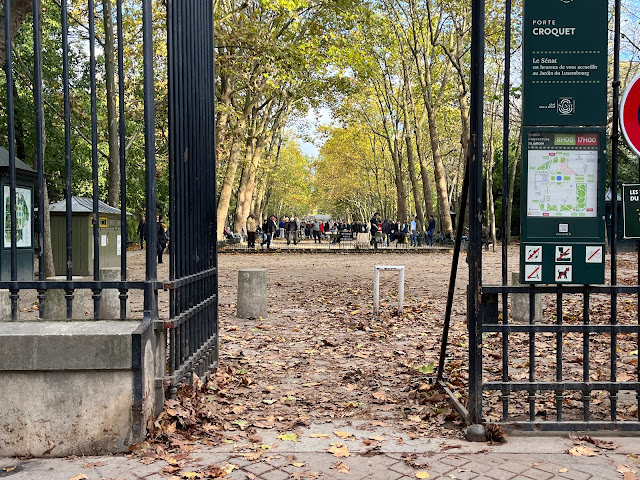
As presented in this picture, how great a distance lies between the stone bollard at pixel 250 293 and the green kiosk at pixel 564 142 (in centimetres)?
651

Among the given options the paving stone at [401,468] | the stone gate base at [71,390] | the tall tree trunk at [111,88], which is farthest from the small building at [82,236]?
the paving stone at [401,468]

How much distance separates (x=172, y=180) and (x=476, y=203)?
89.8 inches

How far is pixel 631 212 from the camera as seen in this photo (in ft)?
15.2

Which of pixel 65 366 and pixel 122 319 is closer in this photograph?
pixel 65 366

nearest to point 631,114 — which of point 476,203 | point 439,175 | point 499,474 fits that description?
point 476,203

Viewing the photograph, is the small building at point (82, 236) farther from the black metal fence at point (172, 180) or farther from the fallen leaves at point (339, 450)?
the fallen leaves at point (339, 450)

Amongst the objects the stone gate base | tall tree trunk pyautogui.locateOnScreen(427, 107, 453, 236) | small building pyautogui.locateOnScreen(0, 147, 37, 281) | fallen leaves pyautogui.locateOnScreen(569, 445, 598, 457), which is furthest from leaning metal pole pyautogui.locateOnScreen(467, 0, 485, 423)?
tall tree trunk pyautogui.locateOnScreen(427, 107, 453, 236)

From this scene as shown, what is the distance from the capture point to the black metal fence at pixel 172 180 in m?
4.39

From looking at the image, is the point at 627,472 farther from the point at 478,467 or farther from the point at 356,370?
the point at 356,370

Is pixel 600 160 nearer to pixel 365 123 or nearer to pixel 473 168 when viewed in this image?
pixel 473 168

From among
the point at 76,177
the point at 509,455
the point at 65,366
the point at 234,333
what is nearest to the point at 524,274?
the point at 509,455

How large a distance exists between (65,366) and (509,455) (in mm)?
2875

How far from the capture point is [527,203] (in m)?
4.60

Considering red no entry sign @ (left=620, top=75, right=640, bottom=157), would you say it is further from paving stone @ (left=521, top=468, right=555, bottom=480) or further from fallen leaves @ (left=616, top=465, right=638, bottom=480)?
paving stone @ (left=521, top=468, right=555, bottom=480)
